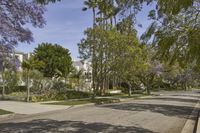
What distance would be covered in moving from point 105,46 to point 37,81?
864 centimetres

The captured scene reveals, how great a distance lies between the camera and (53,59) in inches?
3383

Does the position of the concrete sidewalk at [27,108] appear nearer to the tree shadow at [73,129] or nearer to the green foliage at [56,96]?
the green foliage at [56,96]

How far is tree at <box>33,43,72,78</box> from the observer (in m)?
85.4

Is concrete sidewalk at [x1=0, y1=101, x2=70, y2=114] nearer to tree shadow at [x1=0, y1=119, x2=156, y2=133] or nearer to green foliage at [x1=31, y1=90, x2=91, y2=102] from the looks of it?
green foliage at [x1=31, y1=90, x2=91, y2=102]

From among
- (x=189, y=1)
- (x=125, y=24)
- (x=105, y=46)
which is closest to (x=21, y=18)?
(x=125, y=24)

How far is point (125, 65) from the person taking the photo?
155 ft

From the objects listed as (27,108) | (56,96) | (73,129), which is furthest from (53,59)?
(73,129)

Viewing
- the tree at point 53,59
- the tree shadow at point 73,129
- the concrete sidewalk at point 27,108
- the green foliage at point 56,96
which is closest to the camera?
the tree shadow at point 73,129

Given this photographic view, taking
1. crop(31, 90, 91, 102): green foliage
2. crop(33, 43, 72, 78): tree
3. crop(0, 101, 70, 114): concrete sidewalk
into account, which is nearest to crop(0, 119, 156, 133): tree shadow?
crop(0, 101, 70, 114): concrete sidewalk

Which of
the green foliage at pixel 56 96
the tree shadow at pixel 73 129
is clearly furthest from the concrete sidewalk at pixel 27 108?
the tree shadow at pixel 73 129

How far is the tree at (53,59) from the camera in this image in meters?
85.4

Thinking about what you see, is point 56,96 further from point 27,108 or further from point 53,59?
point 53,59

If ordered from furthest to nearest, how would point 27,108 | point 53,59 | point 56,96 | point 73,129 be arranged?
point 53,59 < point 56,96 < point 27,108 < point 73,129

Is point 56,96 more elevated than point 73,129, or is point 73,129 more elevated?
point 56,96
